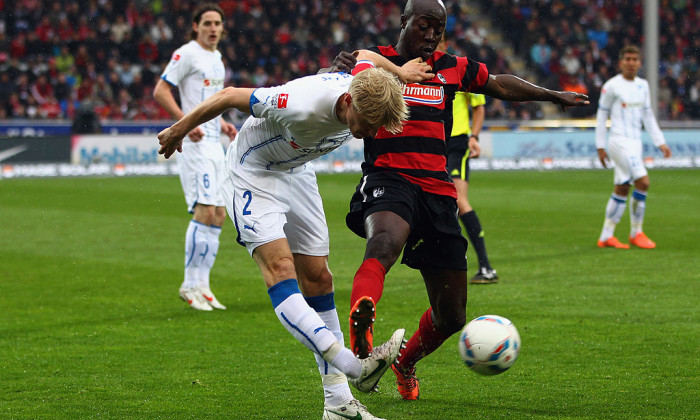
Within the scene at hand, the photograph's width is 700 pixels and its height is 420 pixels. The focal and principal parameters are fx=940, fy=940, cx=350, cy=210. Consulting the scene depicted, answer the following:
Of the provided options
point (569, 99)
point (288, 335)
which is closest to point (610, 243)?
point (288, 335)

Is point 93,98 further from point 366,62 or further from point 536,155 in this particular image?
point 366,62

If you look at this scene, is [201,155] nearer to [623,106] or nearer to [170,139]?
[170,139]

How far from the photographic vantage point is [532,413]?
422cm

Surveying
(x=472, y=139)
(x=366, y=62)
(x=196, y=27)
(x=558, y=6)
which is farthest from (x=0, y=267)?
(x=558, y=6)

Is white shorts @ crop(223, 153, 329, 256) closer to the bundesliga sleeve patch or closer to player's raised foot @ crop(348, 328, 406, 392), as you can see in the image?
the bundesliga sleeve patch

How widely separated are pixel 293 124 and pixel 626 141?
7.96 meters

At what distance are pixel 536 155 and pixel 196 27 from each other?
15.4 meters

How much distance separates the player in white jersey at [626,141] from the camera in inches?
426

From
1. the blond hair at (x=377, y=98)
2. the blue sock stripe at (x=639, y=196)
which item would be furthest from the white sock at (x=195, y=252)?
the blue sock stripe at (x=639, y=196)

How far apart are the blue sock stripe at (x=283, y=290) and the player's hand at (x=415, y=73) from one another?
1.04m

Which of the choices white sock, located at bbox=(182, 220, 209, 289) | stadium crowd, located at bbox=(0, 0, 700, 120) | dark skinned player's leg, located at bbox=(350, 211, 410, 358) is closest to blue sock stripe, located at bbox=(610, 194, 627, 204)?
white sock, located at bbox=(182, 220, 209, 289)

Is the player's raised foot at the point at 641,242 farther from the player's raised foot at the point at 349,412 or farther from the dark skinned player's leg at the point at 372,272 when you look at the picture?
the player's raised foot at the point at 349,412

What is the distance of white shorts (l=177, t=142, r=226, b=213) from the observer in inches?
293

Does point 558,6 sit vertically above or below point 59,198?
above
